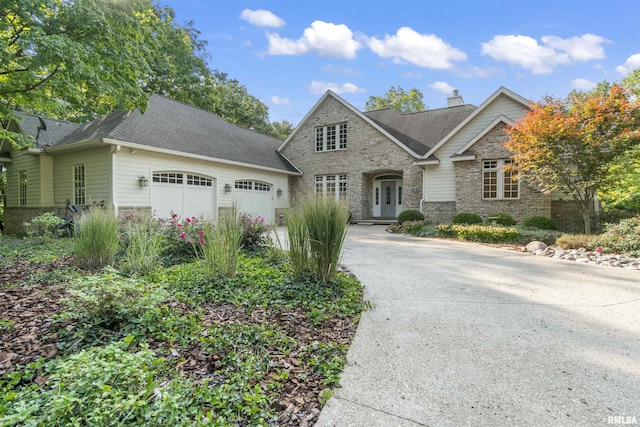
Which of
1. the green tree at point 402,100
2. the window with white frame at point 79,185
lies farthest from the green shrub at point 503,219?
the green tree at point 402,100

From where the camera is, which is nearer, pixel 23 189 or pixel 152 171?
pixel 152 171

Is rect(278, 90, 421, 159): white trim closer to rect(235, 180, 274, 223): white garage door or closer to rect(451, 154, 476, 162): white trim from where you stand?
rect(451, 154, 476, 162): white trim

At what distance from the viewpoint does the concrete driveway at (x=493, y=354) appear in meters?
1.80

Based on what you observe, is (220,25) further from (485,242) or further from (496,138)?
(485,242)

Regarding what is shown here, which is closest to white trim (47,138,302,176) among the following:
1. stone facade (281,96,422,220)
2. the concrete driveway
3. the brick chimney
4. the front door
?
stone facade (281,96,422,220)

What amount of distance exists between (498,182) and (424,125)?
608 cm

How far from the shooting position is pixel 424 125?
1650cm

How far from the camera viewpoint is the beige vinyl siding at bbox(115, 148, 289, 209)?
9461 mm

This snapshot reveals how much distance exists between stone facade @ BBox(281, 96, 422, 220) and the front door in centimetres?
63

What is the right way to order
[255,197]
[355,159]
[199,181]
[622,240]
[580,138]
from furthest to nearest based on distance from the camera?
[355,159], [255,197], [199,181], [580,138], [622,240]

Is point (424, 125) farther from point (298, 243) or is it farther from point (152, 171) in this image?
point (298, 243)

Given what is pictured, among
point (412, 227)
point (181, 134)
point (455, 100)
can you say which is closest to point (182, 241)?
point (181, 134)

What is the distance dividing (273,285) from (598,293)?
14.2 ft

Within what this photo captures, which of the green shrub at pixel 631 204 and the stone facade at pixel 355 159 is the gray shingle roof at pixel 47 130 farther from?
the green shrub at pixel 631 204
